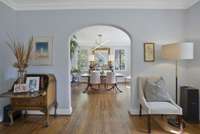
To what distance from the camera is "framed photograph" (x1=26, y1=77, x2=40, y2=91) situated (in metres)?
3.92

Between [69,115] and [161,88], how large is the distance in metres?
2.24

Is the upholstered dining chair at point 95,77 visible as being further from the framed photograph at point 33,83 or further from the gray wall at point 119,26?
the framed photograph at point 33,83

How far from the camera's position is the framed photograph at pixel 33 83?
392 cm

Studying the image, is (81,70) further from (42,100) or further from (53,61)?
(42,100)

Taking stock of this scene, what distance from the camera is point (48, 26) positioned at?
4422mm

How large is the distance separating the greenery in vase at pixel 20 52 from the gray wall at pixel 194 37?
146 inches

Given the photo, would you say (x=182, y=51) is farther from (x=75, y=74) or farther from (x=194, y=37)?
(x=75, y=74)

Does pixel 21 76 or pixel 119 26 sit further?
pixel 119 26

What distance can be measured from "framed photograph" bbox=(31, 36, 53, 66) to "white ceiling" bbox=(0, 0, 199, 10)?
771 mm

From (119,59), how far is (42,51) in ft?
→ 23.3

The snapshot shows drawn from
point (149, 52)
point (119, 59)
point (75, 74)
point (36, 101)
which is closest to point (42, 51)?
point (36, 101)

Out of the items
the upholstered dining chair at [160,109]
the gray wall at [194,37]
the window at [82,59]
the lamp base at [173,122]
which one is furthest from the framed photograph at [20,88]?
the window at [82,59]

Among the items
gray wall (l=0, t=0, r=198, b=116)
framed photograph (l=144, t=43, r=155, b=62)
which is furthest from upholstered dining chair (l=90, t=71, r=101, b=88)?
framed photograph (l=144, t=43, r=155, b=62)

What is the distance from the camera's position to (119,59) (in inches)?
435
